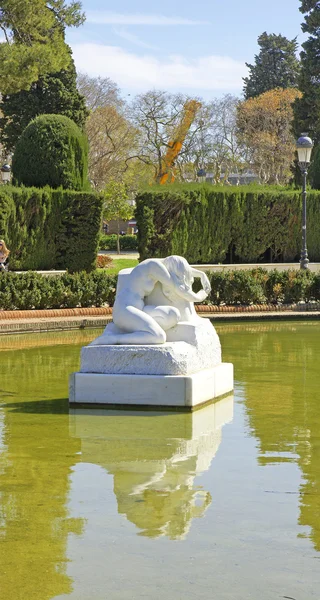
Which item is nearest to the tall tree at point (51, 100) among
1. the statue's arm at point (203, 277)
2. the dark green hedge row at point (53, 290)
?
the dark green hedge row at point (53, 290)

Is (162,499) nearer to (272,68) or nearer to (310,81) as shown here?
(310,81)

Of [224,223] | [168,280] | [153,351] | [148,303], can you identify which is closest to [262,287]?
[224,223]

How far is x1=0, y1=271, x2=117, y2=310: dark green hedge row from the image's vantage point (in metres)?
20.1

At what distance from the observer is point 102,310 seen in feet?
65.7

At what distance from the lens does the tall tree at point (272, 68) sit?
2948 inches

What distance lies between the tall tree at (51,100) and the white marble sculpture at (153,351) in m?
29.7

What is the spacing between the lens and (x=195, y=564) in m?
5.14

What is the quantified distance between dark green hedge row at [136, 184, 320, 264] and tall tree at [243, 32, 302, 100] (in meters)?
45.1

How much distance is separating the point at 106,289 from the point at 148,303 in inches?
422

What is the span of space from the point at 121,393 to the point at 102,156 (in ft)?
162

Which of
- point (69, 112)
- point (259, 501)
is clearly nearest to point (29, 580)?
point (259, 501)

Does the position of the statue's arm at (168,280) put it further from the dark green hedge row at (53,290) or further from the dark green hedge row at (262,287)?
the dark green hedge row at (262,287)

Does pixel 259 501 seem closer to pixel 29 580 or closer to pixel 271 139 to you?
pixel 29 580

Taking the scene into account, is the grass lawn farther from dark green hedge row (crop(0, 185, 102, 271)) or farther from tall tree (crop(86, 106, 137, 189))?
tall tree (crop(86, 106, 137, 189))
